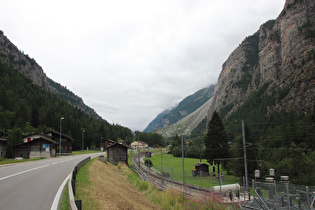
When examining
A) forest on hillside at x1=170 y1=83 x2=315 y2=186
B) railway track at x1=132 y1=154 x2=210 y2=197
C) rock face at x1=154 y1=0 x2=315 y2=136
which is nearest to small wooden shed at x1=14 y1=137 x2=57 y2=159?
railway track at x1=132 y1=154 x2=210 y2=197

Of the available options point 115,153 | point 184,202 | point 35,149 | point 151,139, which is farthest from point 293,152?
point 151,139

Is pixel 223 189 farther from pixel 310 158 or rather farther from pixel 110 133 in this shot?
pixel 110 133

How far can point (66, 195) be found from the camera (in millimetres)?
10000

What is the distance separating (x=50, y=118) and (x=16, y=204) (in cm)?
8850

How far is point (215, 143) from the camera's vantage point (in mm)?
55156

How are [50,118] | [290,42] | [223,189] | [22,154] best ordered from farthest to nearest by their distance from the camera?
[290,42]
[50,118]
[22,154]
[223,189]

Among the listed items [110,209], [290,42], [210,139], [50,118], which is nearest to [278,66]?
[290,42]

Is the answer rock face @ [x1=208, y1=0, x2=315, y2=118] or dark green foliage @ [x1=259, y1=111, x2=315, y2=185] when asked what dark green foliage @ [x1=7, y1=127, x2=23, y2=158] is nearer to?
dark green foliage @ [x1=259, y1=111, x2=315, y2=185]

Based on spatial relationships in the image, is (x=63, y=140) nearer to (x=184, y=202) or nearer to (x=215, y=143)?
(x=215, y=143)

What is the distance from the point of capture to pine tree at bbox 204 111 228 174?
177 ft

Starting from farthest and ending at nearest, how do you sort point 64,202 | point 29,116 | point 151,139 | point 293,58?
1. point 151,139
2. point 293,58
3. point 29,116
4. point 64,202

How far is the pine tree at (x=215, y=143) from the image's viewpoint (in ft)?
177

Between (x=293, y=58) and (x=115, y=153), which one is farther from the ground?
(x=293, y=58)

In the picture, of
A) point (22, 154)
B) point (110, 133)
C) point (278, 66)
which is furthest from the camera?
point (278, 66)
